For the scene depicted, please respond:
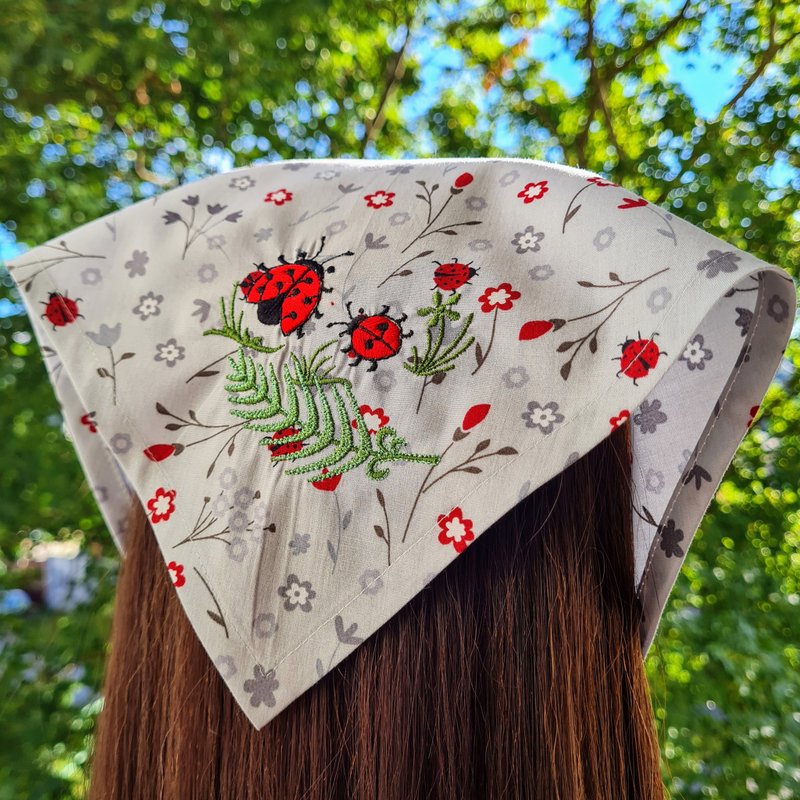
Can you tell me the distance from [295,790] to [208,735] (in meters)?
0.12

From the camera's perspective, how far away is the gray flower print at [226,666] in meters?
0.65

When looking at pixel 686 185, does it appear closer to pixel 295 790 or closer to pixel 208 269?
pixel 208 269

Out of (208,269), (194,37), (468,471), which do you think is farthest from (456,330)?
(194,37)

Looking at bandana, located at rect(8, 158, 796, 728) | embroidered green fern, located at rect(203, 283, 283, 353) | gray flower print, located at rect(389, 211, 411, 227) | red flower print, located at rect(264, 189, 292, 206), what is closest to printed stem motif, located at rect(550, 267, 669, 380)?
bandana, located at rect(8, 158, 796, 728)

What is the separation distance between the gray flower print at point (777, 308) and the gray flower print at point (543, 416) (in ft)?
0.90

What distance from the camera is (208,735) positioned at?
27.3 inches

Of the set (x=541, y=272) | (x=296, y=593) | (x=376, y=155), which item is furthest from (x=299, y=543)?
(x=376, y=155)

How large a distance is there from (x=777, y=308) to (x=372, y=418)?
468 millimetres

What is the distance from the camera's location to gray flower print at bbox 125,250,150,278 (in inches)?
34.4

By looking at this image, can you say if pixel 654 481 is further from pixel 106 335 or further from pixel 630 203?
pixel 106 335

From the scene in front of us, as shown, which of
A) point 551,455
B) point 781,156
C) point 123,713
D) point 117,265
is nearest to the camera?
point 551,455

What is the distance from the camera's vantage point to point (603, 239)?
25.4 inches

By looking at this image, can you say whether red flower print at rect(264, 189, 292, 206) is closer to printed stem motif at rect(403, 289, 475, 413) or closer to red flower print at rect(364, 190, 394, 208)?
red flower print at rect(364, 190, 394, 208)

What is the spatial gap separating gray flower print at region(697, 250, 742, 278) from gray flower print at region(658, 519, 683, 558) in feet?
1.05
